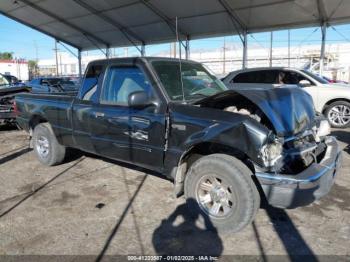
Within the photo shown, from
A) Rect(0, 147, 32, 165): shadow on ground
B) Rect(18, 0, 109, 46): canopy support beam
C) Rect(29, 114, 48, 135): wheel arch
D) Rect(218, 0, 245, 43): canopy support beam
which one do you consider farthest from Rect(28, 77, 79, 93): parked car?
Rect(29, 114, 48, 135): wheel arch

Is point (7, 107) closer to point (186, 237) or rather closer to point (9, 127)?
point (9, 127)

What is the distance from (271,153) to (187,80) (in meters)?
1.77

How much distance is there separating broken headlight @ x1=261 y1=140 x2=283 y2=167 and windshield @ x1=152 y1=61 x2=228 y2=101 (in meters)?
1.36

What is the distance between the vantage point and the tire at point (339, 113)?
32.6ft

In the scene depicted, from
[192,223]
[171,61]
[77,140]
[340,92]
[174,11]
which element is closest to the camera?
[192,223]

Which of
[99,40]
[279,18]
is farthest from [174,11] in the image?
[99,40]

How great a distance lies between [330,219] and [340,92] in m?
6.88

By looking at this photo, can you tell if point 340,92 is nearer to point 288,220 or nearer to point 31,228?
point 288,220

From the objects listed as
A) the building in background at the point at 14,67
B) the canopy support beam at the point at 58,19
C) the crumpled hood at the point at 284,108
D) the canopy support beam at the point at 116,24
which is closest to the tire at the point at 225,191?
the crumpled hood at the point at 284,108

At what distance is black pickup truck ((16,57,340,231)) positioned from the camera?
343cm

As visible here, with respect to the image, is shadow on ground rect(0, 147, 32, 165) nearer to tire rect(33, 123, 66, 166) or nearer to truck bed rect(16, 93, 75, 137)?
truck bed rect(16, 93, 75, 137)

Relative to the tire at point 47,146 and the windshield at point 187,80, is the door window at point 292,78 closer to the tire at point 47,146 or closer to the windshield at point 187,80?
the windshield at point 187,80

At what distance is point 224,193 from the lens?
3.71 metres

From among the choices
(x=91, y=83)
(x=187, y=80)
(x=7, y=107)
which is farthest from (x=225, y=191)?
(x=7, y=107)
